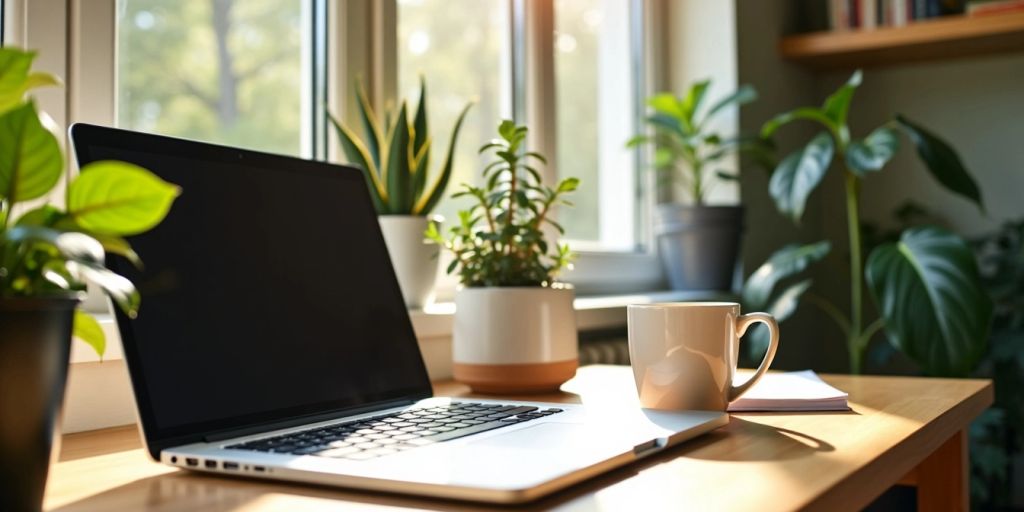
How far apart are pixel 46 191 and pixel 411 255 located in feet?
2.61

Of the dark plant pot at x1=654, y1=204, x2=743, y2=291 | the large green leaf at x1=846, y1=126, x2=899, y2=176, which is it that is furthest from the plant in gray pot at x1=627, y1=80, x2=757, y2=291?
the large green leaf at x1=846, y1=126, x2=899, y2=176

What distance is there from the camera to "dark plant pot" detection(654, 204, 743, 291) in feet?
7.60

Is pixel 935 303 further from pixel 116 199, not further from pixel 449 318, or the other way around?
pixel 116 199

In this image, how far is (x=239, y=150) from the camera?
87cm

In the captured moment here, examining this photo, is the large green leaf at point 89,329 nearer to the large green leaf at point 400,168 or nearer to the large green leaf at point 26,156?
the large green leaf at point 26,156

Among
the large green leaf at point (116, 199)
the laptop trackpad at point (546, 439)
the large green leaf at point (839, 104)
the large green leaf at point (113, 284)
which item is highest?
the large green leaf at point (839, 104)

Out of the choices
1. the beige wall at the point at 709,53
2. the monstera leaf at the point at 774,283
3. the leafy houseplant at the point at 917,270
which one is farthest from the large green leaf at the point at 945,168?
the beige wall at the point at 709,53

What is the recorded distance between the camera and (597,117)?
2432mm

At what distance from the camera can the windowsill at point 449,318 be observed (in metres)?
0.91

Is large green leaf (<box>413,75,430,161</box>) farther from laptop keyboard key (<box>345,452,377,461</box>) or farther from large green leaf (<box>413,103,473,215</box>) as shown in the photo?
laptop keyboard key (<box>345,452,377,461</box>)

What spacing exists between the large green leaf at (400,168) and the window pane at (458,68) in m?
0.38

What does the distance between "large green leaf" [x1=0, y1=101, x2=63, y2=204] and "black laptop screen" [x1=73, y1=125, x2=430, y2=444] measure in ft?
0.68

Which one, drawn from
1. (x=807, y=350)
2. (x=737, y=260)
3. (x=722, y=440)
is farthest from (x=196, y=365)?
(x=807, y=350)

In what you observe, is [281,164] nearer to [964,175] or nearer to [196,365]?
[196,365]
